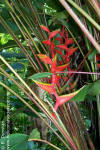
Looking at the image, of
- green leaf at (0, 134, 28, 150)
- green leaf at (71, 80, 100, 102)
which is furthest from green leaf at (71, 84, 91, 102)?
green leaf at (0, 134, 28, 150)

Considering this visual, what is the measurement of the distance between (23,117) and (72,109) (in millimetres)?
1540

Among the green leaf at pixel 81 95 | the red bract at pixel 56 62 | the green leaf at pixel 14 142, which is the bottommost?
the green leaf at pixel 14 142

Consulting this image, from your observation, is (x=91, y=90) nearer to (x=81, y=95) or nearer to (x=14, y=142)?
(x=81, y=95)

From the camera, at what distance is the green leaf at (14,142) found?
1.24 feet

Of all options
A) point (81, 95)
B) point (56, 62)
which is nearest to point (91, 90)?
point (81, 95)

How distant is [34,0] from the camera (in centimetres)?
68

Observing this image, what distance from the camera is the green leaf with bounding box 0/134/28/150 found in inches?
14.9

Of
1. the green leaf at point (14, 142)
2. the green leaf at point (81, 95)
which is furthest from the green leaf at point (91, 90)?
the green leaf at point (14, 142)

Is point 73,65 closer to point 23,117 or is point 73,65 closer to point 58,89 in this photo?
point 58,89

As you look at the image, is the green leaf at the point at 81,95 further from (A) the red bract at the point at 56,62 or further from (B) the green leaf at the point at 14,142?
(B) the green leaf at the point at 14,142

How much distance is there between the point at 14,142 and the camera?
39cm

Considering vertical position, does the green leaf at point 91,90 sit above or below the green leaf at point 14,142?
above

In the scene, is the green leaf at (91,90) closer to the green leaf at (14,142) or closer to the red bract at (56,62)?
the red bract at (56,62)

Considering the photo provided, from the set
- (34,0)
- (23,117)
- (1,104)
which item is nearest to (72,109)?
(34,0)
